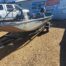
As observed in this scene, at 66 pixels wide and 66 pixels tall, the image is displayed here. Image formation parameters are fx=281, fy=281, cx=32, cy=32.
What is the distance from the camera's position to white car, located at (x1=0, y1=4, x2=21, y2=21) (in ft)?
47.6

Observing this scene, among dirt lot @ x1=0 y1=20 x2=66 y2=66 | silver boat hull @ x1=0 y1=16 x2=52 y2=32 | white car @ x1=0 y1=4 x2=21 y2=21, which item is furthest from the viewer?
white car @ x1=0 y1=4 x2=21 y2=21

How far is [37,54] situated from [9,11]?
4.72 metres

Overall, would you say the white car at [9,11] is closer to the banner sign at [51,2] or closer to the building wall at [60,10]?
the building wall at [60,10]

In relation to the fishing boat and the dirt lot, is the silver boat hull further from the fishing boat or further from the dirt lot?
the dirt lot

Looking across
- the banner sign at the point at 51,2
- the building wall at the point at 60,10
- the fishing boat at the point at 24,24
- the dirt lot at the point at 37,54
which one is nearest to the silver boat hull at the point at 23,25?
the fishing boat at the point at 24,24

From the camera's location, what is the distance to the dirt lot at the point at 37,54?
10734 millimetres

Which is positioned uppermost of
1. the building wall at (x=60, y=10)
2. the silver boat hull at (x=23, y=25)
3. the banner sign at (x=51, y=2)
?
the silver boat hull at (x=23, y=25)

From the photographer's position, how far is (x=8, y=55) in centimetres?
1161

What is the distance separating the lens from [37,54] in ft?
38.5

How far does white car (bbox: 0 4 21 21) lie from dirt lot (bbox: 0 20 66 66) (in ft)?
5.37

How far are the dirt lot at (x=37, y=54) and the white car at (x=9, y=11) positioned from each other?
164 centimetres

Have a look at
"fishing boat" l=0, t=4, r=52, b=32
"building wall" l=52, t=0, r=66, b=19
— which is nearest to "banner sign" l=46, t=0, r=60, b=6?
"building wall" l=52, t=0, r=66, b=19

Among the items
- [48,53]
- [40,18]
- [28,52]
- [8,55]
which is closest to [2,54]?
[8,55]

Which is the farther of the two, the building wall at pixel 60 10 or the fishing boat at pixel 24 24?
the building wall at pixel 60 10
